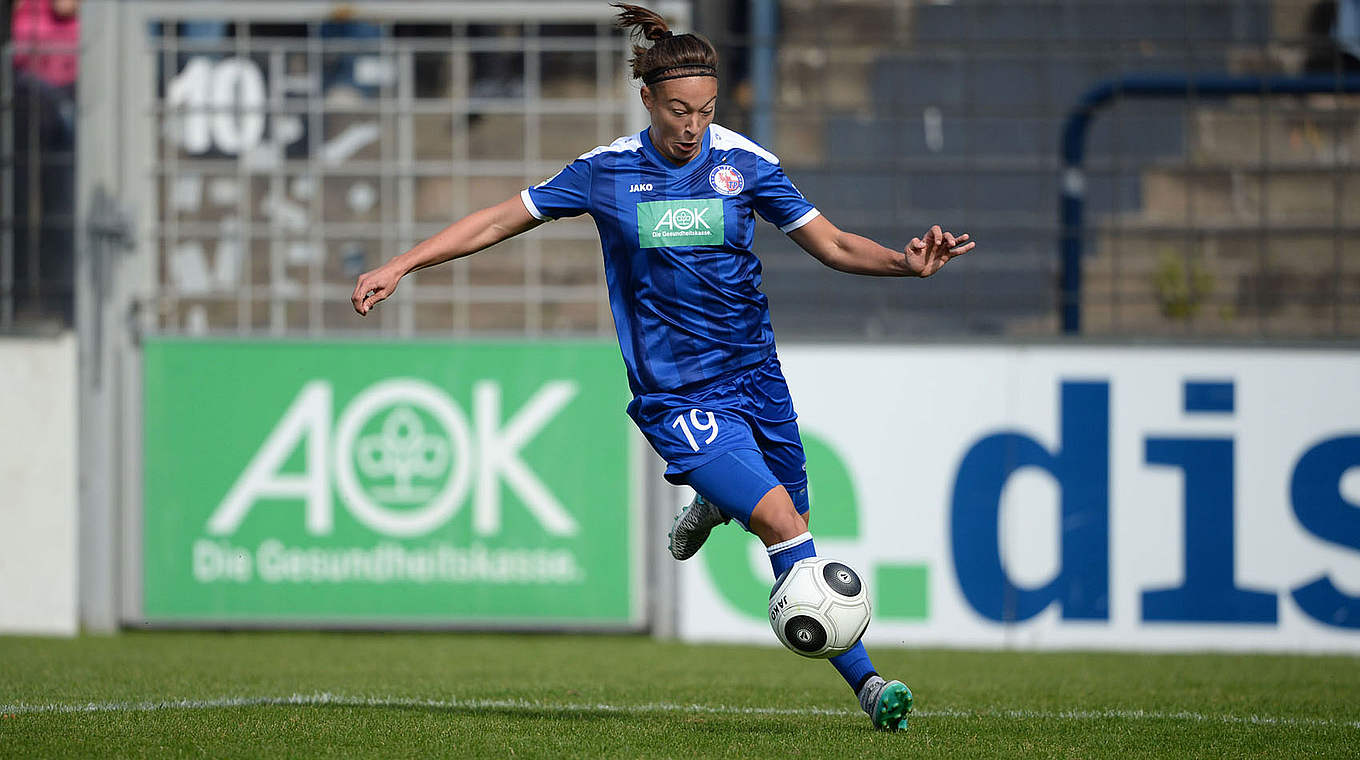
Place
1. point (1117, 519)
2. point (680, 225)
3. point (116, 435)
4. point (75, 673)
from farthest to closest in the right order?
1. point (116, 435)
2. point (1117, 519)
3. point (75, 673)
4. point (680, 225)

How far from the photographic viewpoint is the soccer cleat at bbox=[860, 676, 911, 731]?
14.9 ft

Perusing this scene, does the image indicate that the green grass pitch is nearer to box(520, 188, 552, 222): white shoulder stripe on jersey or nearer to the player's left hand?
the player's left hand

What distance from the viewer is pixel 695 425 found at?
4.66 meters

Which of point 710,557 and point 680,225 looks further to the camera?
point 710,557

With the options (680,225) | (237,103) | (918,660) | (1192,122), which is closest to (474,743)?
(680,225)

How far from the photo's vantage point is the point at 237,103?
943 cm

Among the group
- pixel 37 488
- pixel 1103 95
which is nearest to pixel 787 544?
pixel 1103 95

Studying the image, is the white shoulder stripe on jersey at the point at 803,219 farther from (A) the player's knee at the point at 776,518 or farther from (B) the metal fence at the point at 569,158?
(B) the metal fence at the point at 569,158

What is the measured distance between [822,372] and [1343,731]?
4.32 m

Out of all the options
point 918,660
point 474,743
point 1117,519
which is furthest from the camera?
point 1117,519

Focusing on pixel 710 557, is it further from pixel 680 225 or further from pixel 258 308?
pixel 680 225

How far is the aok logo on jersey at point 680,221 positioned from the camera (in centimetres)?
470

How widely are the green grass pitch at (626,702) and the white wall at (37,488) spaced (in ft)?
1.50

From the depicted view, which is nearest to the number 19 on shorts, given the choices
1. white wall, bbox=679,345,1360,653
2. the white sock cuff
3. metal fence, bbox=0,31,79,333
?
the white sock cuff
